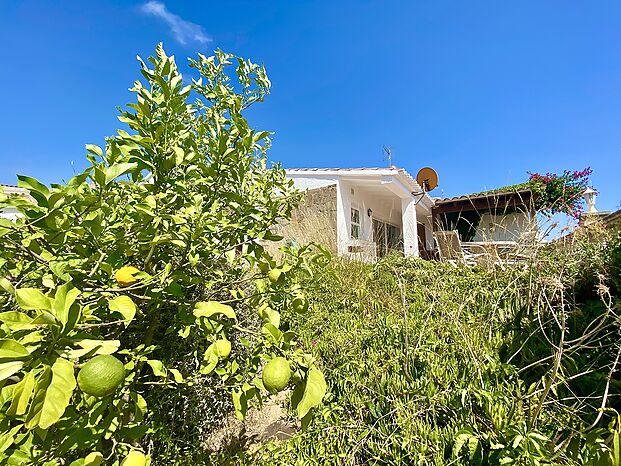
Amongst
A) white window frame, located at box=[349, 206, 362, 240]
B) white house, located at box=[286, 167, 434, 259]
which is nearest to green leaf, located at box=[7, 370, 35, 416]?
white house, located at box=[286, 167, 434, 259]

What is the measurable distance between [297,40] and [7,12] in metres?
8.19

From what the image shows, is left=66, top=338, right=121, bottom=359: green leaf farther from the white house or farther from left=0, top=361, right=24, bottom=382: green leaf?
the white house

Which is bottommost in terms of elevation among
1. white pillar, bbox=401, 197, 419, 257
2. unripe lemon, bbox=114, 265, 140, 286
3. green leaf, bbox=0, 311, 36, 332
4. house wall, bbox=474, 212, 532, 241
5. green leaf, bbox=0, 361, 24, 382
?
green leaf, bbox=0, 361, 24, 382

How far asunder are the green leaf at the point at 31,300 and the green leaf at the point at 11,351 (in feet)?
0.23

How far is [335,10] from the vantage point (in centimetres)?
765

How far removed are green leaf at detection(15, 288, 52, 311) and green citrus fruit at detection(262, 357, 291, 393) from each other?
19.3 inches

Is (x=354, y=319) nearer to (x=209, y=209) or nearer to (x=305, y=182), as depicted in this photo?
(x=209, y=209)

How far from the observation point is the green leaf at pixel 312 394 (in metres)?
0.70

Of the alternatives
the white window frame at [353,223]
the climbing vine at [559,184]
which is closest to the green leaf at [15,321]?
the white window frame at [353,223]

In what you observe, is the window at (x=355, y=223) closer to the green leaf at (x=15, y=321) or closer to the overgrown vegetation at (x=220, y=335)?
the overgrown vegetation at (x=220, y=335)

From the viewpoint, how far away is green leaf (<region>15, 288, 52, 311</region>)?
562 millimetres

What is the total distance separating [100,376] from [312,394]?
46cm

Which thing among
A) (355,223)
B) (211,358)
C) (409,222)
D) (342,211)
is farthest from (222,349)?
(409,222)

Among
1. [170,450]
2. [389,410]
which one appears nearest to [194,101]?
[170,450]
